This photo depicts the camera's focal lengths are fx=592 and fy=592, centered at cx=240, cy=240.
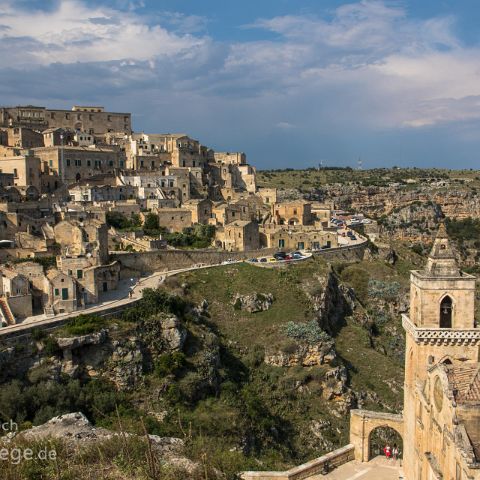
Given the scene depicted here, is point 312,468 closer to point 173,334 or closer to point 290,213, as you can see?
point 173,334

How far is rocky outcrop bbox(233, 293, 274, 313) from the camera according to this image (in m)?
38.5

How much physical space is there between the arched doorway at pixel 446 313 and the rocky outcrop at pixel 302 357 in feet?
54.9

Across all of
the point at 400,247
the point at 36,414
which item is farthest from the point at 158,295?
the point at 400,247

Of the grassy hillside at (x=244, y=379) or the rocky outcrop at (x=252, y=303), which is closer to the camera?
the grassy hillside at (x=244, y=379)

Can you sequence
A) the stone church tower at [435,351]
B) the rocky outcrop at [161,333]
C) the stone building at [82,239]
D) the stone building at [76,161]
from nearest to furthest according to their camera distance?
the stone church tower at [435,351] < the rocky outcrop at [161,333] < the stone building at [82,239] < the stone building at [76,161]

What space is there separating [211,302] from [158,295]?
5.37 meters

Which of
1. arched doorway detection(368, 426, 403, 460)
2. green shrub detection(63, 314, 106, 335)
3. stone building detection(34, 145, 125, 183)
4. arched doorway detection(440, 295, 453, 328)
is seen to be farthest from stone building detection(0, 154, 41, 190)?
arched doorway detection(440, 295, 453, 328)

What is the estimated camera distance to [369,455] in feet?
72.4

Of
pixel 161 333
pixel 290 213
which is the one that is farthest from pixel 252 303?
pixel 290 213

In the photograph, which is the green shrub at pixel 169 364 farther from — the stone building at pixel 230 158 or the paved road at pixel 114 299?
the stone building at pixel 230 158

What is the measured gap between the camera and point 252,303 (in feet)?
127

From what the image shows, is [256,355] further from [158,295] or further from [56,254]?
[56,254]

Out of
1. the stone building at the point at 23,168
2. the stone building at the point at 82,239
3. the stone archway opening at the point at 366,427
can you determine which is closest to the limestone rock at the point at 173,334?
the stone building at the point at 82,239

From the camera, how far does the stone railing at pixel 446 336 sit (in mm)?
18641
